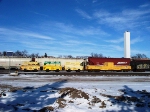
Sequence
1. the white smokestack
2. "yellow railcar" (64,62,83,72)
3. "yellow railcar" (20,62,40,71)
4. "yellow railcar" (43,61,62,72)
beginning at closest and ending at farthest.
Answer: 1. "yellow railcar" (43,61,62,72)
2. "yellow railcar" (20,62,40,71)
3. "yellow railcar" (64,62,83,72)
4. the white smokestack

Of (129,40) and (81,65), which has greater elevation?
(129,40)

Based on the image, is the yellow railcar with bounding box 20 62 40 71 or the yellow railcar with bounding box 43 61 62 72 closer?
the yellow railcar with bounding box 43 61 62 72

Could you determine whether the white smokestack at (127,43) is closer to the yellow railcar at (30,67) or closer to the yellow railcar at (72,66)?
the yellow railcar at (72,66)

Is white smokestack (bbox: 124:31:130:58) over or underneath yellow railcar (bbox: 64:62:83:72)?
over

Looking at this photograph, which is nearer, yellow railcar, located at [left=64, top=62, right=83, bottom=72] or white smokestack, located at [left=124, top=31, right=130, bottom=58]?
yellow railcar, located at [left=64, top=62, right=83, bottom=72]

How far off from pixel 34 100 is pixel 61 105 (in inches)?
82.8

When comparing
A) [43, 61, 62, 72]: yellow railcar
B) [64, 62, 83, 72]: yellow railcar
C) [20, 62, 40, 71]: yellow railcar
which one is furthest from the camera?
[64, 62, 83, 72]: yellow railcar

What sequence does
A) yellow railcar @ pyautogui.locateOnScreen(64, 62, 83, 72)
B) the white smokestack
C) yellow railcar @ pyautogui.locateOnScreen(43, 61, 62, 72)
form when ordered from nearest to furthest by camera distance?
1. yellow railcar @ pyautogui.locateOnScreen(43, 61, 62, 72)
2. yellow railcar @ pyautogui.locateOnScreen(64, 62, 83, 72)
3. the white smokestack

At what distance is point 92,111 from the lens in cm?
979

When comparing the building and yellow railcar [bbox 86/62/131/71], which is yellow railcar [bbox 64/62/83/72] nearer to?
yellow railcar [bbox 86/62/131/71]

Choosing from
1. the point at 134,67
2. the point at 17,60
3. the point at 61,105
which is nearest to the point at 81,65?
the point at 134,67

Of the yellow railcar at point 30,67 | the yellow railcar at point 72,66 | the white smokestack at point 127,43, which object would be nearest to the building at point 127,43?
the white smokestack at point 127,43

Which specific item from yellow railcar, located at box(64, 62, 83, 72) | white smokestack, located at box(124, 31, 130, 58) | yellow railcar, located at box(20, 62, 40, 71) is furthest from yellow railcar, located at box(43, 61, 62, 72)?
white smokestack, located at box(124, 31, 130, 58)

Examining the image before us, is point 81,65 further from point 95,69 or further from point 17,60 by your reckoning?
point 17,60
